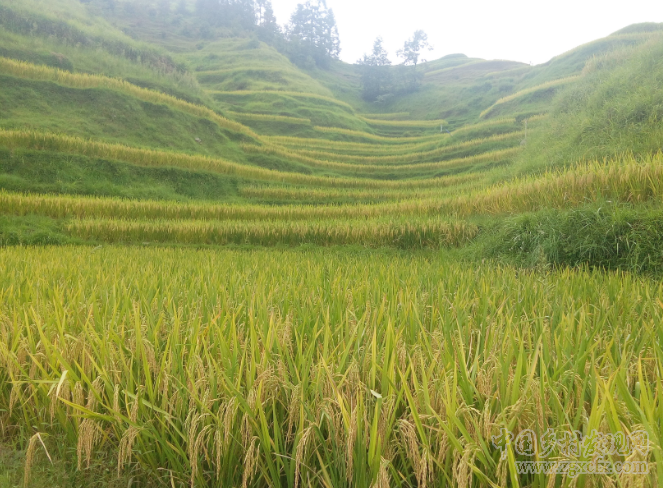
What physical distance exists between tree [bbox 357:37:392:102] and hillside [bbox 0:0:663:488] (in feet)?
77.3

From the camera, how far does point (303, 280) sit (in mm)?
3479

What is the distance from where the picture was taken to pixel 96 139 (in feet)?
45.2

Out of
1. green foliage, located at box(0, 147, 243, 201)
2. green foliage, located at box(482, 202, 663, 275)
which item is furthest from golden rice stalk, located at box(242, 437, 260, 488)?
green foliage, located at box(0, 147, 243, 201)

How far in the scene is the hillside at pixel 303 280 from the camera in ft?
4.10

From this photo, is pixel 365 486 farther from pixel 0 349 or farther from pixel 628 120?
pixel 628 120

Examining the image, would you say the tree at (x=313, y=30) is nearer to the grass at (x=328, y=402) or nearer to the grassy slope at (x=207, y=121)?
the grassy slope at (x=207, y=121)

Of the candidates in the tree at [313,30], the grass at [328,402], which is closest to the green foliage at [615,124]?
the grass at [328,402]

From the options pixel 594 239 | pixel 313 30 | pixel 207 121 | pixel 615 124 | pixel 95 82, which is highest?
pixel 313 30

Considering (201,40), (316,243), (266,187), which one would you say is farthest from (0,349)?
(201,40)

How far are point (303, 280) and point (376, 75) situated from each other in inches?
2196

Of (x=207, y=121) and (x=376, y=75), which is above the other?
(x=376, y=75)

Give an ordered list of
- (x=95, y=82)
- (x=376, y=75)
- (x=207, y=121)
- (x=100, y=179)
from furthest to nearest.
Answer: (x=376, y=75), (x=207, y=121), (x=95, y=82), (x=100, y=179)

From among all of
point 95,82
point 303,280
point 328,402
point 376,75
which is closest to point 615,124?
point 303,280

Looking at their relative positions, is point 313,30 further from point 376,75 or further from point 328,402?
point 328,402
